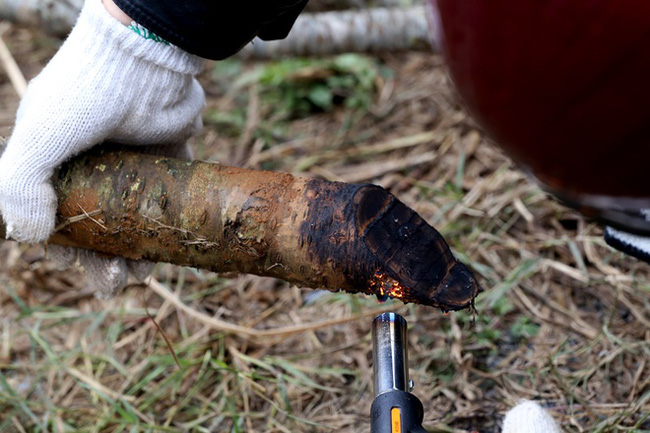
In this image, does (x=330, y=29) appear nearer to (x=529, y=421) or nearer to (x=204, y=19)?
(x=204, y=19)

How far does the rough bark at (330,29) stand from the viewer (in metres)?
2.71

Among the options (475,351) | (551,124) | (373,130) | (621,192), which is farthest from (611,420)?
(373,130)

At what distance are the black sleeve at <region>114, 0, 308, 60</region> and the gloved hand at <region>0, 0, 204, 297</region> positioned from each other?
57 mm

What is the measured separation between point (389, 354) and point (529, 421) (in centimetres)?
29

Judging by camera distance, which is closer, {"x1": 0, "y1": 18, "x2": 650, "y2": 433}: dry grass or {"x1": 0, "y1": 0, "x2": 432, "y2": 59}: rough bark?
{"x1": 0, "y1": 18, "x2": 650, "y2": 433}: dry grass

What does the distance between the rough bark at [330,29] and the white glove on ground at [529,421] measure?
1.87 metres

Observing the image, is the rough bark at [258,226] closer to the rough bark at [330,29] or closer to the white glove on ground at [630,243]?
the white glove on ground at [630,243]

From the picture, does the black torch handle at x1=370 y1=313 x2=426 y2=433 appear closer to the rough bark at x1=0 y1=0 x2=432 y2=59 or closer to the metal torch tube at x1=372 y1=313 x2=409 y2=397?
the metal torch tube at x1=372 y1=313 x2=409 y2=397

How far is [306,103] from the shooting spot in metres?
2.80

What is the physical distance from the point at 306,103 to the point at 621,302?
156cm

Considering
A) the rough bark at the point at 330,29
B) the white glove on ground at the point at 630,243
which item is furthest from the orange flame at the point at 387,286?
the rough bark at the point at 330,29

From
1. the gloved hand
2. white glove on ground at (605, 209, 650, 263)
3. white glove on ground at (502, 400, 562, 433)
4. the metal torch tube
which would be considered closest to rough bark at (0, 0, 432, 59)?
the gloved hand

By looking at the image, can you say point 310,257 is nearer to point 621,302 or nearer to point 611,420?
point 611,420

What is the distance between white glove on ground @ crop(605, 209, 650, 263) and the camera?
128 centimetres
